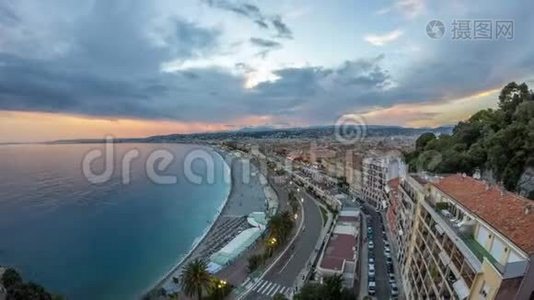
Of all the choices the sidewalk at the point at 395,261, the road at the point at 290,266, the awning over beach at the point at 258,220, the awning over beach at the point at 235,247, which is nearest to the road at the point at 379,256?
the sidewalk at the point at 395,261

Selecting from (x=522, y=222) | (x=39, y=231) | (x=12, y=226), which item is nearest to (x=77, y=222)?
(x=39, y=231)

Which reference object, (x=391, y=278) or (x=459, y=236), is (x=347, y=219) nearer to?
(x=391, y=278)

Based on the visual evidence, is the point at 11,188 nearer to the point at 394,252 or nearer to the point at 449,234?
the point at 394,252

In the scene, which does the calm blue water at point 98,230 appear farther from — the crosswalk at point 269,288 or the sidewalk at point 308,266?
the sidewalk at point 308,266

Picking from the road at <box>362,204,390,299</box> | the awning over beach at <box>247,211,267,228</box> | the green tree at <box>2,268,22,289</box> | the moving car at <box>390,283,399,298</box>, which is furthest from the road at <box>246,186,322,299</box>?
the green tree at <box>2,268,22,289</box>

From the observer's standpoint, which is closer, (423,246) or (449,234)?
(449,234)

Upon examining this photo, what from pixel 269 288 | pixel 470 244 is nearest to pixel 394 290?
pixel 269 288
